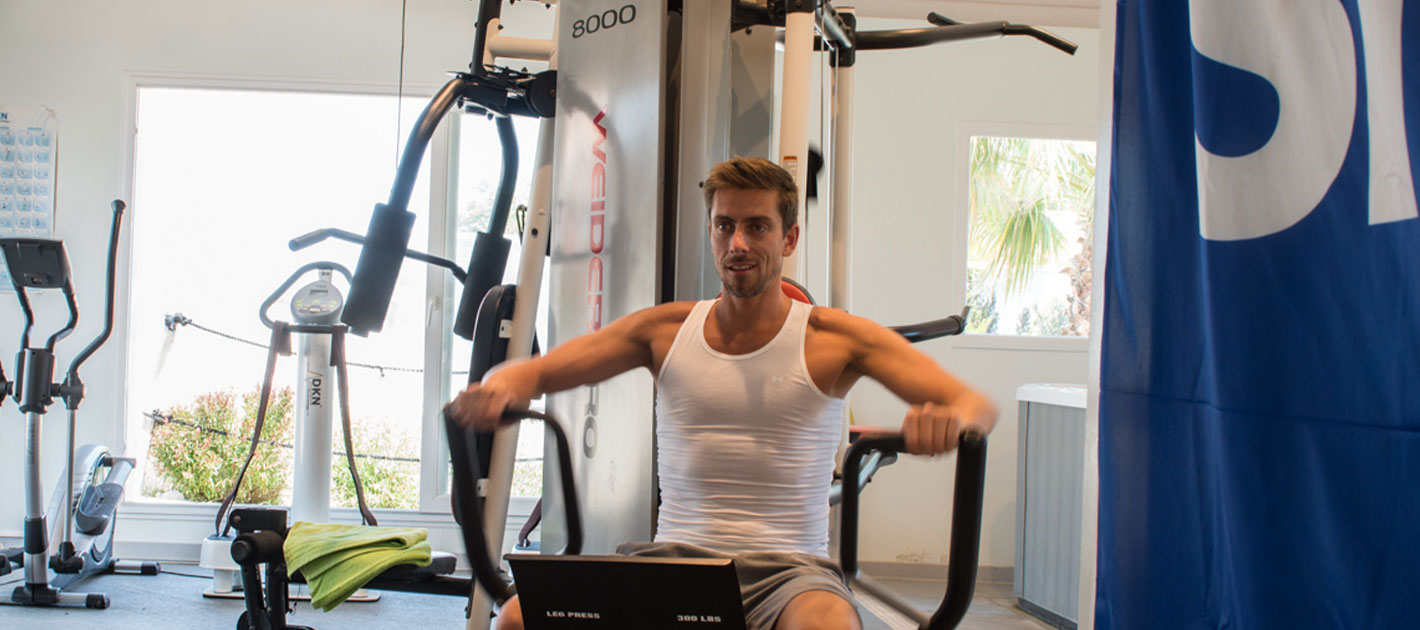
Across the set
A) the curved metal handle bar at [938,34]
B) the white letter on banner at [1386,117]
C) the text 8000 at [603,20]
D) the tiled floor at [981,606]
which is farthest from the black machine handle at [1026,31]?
the tiled floor at [981,606]

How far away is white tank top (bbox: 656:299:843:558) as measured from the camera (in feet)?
4.96

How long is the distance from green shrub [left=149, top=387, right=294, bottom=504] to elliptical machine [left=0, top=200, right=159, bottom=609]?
630mm

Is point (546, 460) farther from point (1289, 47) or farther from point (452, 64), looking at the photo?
point (452, 64)

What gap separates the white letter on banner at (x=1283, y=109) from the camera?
134cm

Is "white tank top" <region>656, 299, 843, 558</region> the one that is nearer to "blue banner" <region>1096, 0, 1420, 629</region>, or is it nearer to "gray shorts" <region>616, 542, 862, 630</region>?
"gray shorts" <region>616, 542, 862, 630</region>

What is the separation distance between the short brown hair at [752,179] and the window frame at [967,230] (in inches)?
108

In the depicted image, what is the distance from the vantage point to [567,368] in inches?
63.8

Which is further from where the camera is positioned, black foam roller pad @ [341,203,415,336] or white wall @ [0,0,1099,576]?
white wall @ [0,0,1099,576]

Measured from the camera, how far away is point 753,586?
142cm

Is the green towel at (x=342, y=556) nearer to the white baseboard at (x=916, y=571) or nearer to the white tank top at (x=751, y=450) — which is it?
the white tank top at (x=751, y=450)

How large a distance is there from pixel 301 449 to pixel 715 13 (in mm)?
2294

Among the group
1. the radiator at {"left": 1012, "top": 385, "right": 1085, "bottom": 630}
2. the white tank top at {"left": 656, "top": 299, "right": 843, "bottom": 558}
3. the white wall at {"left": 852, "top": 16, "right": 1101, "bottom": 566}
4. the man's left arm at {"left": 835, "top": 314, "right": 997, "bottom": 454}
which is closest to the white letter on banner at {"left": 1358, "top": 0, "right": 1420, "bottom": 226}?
the man's left arm at {"left": 835, "top": 314, "right": 997, "bottom": 454}

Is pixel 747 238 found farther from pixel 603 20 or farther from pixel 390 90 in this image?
pixel 390 90

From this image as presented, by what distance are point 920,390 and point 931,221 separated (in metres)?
2.86
